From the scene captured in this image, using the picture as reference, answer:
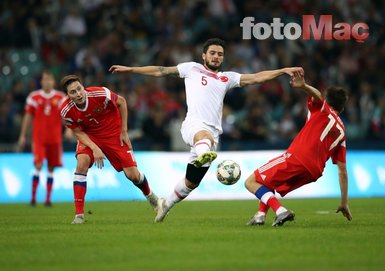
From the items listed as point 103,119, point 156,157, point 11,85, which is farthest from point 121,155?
point 11,85

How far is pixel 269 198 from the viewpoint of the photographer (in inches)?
448

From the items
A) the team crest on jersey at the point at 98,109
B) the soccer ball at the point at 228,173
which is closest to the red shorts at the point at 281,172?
the soccer ball at the point at 228,173

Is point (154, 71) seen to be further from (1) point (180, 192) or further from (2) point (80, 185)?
(2) point (80, 185)

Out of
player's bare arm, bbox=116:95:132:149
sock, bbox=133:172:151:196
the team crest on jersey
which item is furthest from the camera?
sock, bbox=133:172:151:196

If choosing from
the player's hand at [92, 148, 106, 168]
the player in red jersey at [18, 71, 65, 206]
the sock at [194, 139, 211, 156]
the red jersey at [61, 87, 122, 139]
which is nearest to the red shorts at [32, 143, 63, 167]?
the player in red jersey at [18, 71, 65, 206]

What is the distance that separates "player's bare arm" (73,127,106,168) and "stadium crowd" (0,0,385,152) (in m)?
9.42

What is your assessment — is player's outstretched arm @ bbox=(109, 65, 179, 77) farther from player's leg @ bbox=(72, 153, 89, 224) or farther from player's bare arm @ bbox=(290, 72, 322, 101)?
player's bare arm @ bbox=(290, 72, 322, 101)

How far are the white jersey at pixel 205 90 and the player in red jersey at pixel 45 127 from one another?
262 inches

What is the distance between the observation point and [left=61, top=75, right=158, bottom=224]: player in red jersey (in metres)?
12.4

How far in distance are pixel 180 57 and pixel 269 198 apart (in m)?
13.3

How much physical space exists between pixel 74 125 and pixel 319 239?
13.6 feet

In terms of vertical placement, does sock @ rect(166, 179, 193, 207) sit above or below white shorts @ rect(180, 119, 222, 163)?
below

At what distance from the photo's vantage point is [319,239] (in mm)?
9938

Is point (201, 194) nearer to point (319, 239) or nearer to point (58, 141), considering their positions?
point (58, 141)
